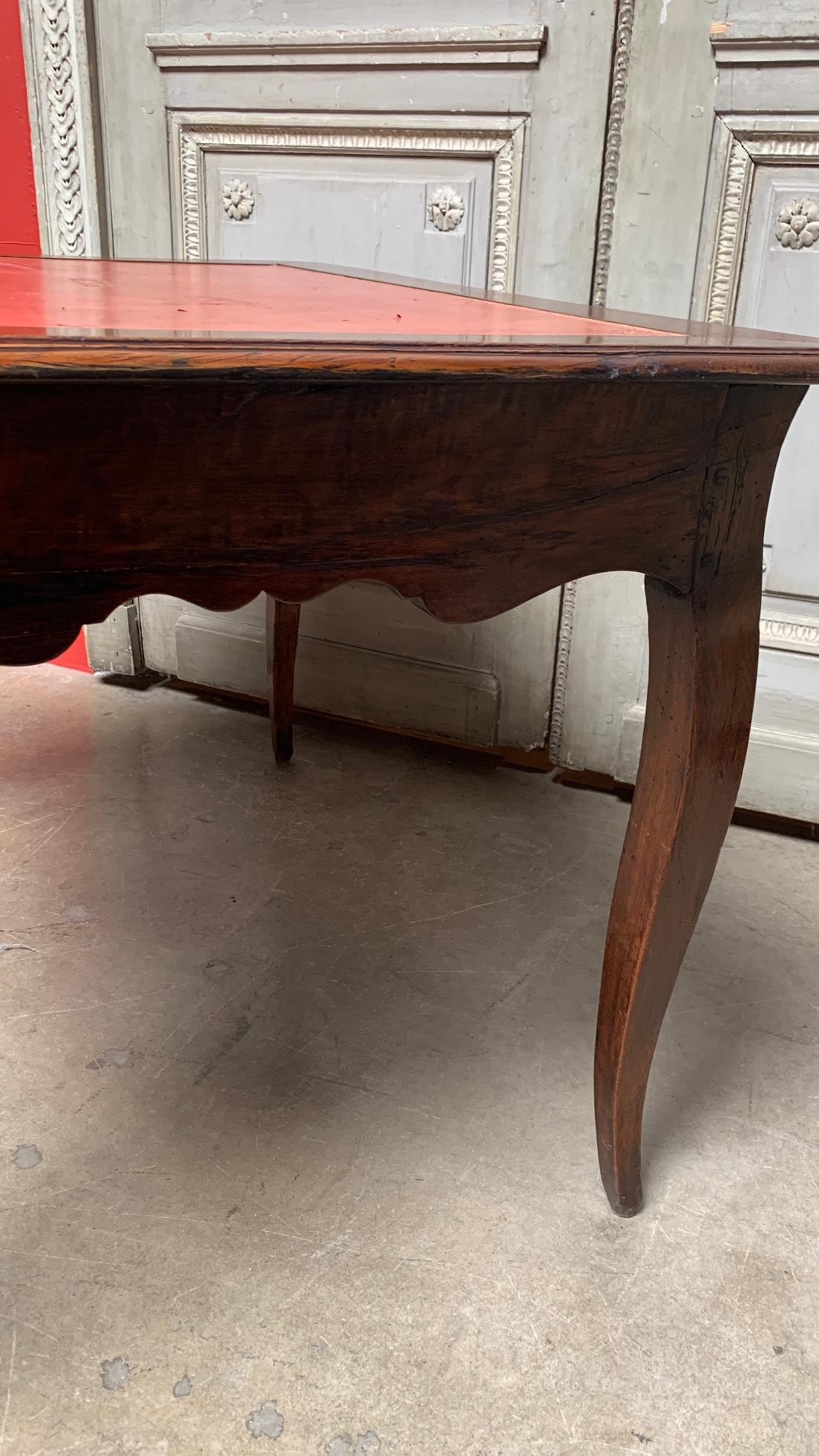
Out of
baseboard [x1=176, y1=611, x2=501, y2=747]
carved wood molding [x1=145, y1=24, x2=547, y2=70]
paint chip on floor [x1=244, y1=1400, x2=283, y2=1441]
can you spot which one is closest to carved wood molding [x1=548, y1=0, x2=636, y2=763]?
carved wood molding [x1=145, y1=24, x2=547, y2=70]

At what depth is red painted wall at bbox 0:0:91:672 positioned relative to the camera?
187 cm

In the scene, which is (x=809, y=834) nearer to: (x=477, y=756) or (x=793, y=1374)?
(x=477, y=756)

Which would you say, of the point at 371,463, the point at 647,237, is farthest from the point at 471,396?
the point at 647,237

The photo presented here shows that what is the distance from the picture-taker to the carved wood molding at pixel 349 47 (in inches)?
60.7

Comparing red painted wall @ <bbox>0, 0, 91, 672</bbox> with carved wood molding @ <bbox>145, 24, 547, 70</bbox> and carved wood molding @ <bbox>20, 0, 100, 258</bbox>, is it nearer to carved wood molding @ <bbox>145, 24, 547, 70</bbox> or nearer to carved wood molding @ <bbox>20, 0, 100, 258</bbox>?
carved wood molding @ <bbox>20, 0, 100, 258</bbox>

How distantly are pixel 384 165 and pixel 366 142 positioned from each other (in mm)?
41

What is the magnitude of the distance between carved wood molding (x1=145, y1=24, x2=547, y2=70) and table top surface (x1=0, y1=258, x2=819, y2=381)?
2.30ft

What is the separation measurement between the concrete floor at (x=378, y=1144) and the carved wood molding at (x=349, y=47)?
1107mm

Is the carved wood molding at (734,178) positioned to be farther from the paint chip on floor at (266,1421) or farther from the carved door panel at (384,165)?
the paint chip on floor at (266,1421)

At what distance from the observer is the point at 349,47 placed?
1.63 m

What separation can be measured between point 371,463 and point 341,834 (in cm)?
101

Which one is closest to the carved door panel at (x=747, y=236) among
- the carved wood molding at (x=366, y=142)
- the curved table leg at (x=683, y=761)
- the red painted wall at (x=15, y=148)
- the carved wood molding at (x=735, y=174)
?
the carved wood molding at (x=735, y=174)

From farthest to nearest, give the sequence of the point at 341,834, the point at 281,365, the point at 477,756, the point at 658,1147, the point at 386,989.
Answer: the point at 477,756, the point at 341,834, the point at 386,989, the point at 658,1147, the point at 281,365

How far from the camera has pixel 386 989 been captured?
125cm
